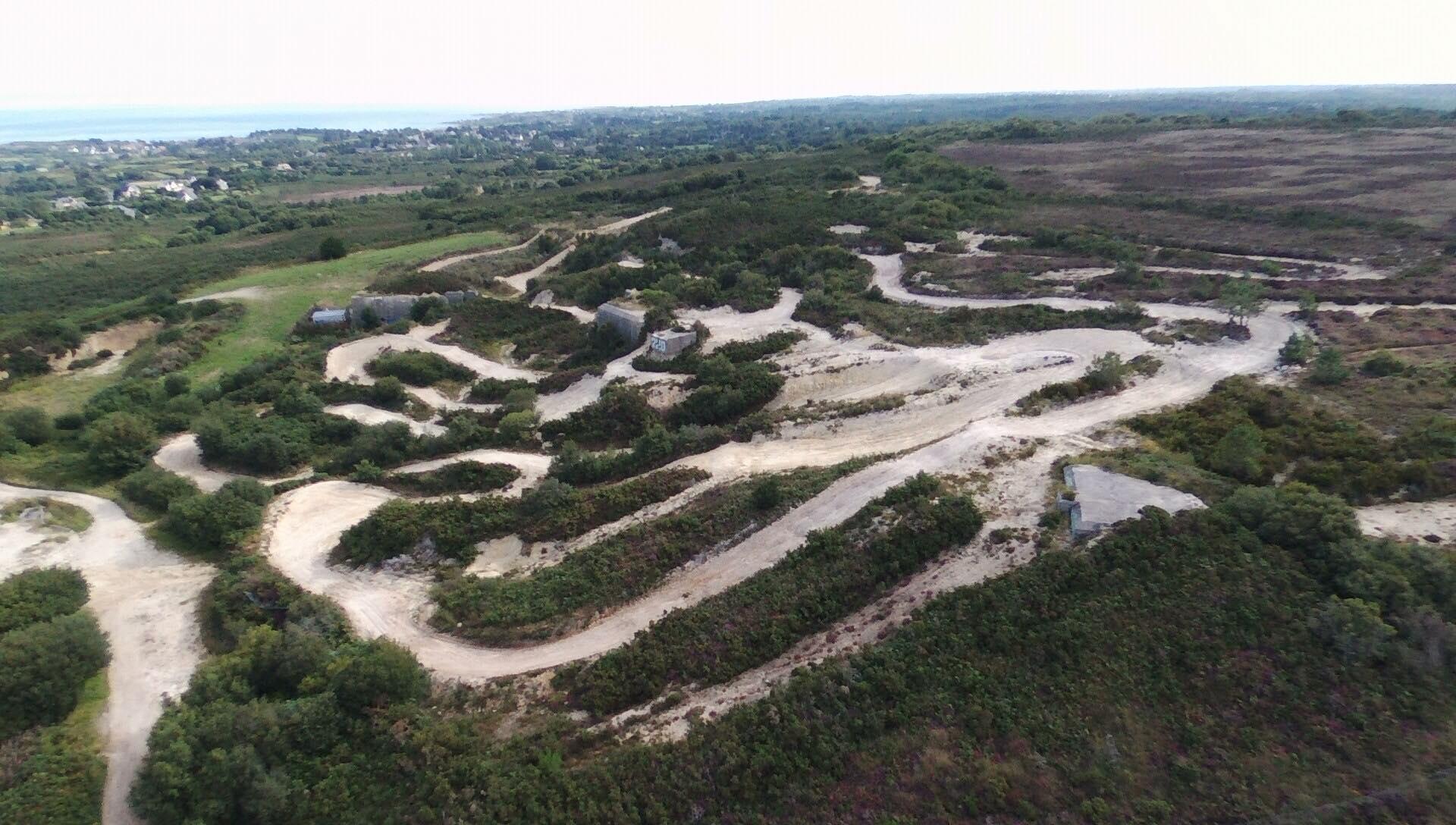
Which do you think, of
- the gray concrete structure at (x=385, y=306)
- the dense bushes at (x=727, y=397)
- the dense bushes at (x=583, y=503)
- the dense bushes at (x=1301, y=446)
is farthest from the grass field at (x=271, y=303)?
the dense bushes at (x=1301, y=446)

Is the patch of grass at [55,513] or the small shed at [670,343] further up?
the small shed at [670,343]

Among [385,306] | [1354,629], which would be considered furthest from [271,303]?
[1354,629]

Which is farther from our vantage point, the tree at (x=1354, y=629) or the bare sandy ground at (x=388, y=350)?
the bare sandy ground at (x=388, y=350)

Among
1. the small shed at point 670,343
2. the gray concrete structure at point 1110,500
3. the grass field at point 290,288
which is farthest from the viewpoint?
the grass field at point 290,288

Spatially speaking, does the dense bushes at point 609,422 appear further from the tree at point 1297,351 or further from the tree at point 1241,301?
the tree at point 1241,301

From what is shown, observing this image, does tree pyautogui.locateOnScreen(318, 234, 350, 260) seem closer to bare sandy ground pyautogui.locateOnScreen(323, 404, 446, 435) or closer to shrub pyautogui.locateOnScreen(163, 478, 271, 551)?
bare sandy ground pyautogui.locateOnScreen(323, 404, 446, 435)

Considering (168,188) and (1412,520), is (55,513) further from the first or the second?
(168,188)

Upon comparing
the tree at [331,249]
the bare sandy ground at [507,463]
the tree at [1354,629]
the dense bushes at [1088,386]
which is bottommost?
the bare sandy ground at [507,463]
